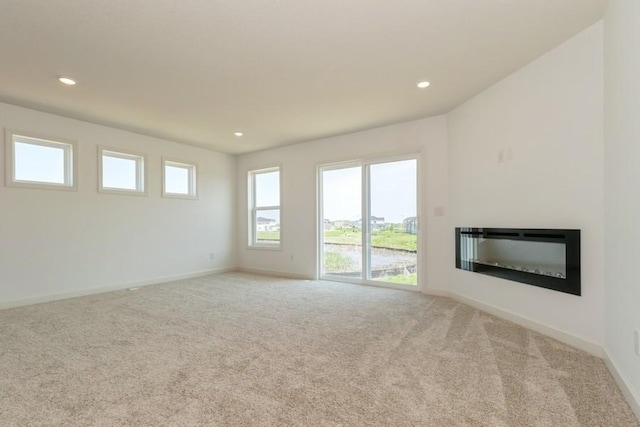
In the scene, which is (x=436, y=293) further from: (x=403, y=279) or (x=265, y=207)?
(x=265, y=207)

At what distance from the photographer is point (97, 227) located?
4648mm

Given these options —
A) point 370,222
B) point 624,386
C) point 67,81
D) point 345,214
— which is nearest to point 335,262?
point 345,214

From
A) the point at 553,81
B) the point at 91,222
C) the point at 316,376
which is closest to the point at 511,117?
the point at 553,81

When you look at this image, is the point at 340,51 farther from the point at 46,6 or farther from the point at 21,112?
the point at 21,112

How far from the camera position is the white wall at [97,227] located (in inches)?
154

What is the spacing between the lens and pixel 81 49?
256 centimetres

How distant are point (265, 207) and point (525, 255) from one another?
4.71 m

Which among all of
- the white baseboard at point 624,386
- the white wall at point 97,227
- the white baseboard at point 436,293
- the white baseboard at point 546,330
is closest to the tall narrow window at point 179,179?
the white wall at point 97,227

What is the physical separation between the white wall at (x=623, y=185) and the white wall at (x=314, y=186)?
2.12m

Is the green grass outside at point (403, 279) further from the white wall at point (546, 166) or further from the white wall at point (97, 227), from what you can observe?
the white wall at point (97, 227)

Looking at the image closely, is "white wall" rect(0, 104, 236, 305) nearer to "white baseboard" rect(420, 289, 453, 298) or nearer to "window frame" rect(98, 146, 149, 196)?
"window frame" rect(98, 146, 149, 196)

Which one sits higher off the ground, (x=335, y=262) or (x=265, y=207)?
(x=265, y=207)

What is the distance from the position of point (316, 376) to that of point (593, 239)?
2329mm

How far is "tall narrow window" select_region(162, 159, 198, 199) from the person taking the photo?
5572mm
